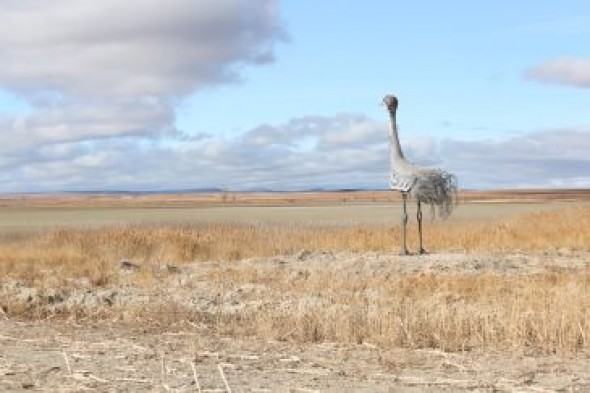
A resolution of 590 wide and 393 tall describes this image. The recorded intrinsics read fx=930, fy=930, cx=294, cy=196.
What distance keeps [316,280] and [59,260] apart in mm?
10002

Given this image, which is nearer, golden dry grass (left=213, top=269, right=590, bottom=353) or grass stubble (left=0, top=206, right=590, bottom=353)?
golden dry grass (left=213, top=269, right=590, bottom=353)

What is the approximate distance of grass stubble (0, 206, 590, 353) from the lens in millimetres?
11430

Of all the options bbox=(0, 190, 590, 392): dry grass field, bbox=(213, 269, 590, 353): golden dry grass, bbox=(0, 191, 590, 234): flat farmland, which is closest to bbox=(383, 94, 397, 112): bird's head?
bbox=(0, 190, 590, 392): dry grass field

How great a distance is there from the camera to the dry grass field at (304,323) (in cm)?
946

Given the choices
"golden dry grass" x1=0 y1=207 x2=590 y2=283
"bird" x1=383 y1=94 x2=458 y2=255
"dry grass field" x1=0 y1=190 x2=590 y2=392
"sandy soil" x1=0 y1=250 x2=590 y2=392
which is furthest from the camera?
"golden dry grass" x1=0 y1=207 x2=590 y2=283

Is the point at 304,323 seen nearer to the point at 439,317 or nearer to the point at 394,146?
the point at 439,317

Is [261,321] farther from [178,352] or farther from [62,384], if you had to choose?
[62,384]

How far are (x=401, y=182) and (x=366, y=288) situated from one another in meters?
5.53

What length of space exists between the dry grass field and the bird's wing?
162 cm

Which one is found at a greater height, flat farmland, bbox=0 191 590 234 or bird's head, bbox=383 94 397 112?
bird's head, bbox=383 94 397 112

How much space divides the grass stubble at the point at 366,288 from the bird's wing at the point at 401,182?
306 centimetres

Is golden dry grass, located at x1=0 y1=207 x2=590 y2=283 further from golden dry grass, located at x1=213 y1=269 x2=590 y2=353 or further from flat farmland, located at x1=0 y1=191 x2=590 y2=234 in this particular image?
flat farmland, located at x1=0 y1=191 x2=590 y2=234

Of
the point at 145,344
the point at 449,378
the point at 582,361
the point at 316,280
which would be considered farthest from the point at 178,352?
the point at 316,280

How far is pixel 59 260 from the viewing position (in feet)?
82.6
